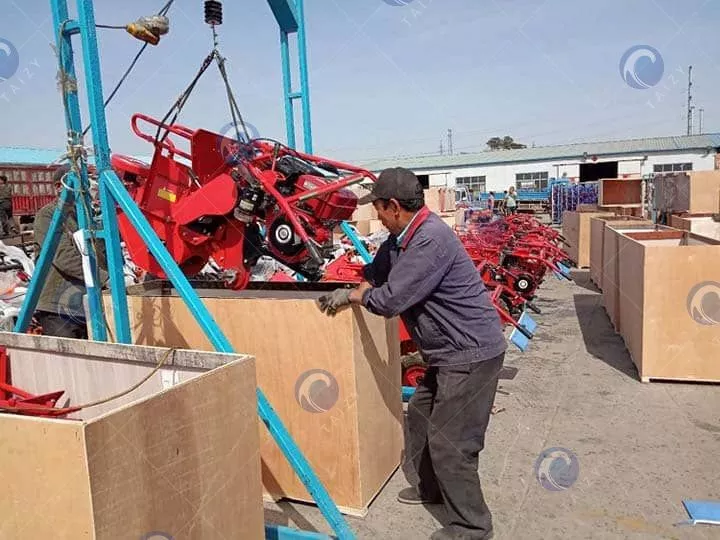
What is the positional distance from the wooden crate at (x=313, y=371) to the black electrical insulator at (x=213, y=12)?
1.61m

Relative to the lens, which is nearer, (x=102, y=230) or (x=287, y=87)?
(x=102, y=230)

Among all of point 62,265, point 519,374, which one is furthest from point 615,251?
point 62,265

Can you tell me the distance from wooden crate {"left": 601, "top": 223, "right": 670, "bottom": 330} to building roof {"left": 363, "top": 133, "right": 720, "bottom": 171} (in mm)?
28798

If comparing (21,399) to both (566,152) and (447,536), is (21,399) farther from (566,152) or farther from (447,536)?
(566,152)

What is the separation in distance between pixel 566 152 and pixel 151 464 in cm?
4249

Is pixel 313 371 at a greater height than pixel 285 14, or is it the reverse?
pixel 285 14

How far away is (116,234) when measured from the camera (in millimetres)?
3098

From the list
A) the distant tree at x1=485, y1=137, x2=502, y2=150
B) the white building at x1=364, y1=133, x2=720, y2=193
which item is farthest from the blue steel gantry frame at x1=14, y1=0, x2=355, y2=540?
the distant tree at x1=485, y1=137, x2=502, y2=150

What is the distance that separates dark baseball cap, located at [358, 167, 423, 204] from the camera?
2.96m

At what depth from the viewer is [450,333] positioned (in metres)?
2.98

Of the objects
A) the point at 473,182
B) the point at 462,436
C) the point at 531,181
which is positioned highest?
the point at 473,182

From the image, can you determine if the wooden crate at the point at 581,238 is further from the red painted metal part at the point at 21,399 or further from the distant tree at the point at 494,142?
the distant tree at the point at 494,142

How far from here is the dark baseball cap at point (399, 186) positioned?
2.96 metres

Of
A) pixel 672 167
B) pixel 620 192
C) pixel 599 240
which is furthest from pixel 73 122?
pixel 672 167
